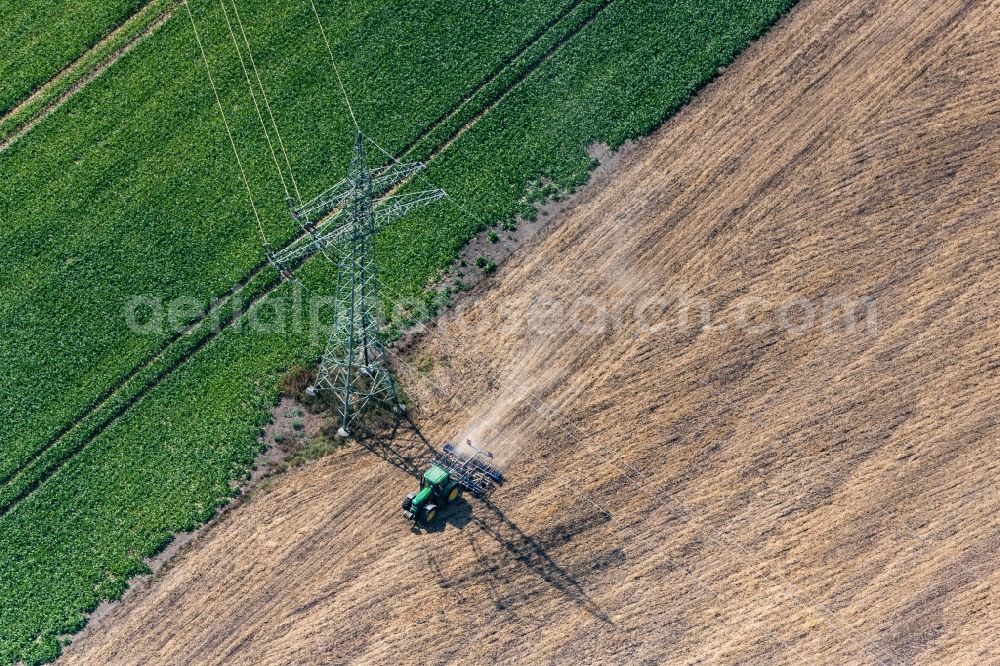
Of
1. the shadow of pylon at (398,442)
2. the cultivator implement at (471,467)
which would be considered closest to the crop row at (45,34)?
the shadow of pylon at (398,442)

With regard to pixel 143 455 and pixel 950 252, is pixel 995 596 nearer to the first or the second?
pixel 950 252

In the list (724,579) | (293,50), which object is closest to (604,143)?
(293,50)

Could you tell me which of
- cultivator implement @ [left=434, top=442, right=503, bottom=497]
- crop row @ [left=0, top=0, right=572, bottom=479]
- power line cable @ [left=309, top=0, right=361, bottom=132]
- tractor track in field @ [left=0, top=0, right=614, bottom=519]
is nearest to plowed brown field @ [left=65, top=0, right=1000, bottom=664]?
cultivator implement @ [left=434, top=442, right=503, bottom=497]

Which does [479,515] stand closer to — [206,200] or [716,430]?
[716,430]

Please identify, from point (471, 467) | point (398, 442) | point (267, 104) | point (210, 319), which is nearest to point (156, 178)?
point (267, 104)

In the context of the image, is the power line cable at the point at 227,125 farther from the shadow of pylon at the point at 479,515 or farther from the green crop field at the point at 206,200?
the shadow of pylon at the point at 479,515
